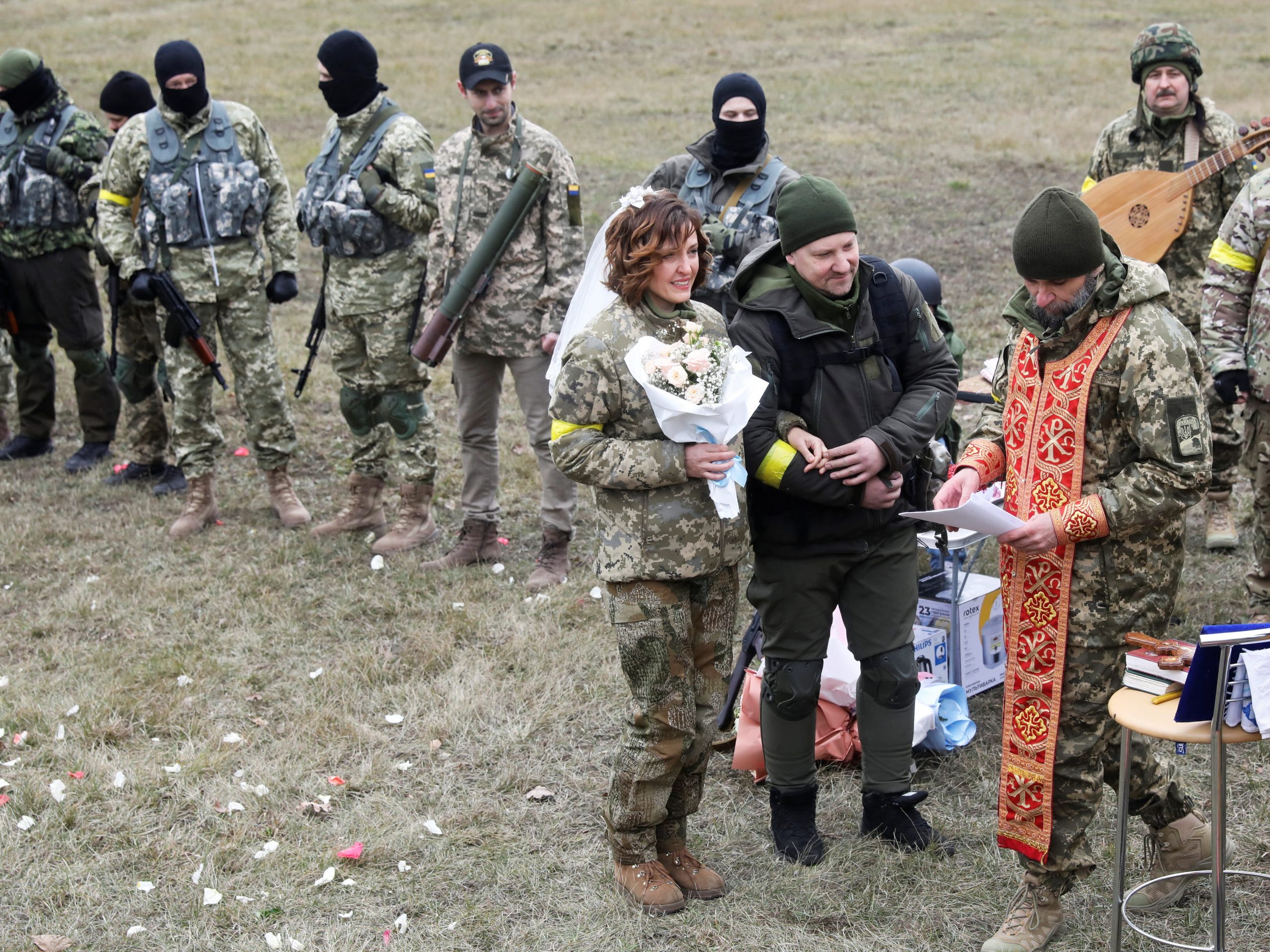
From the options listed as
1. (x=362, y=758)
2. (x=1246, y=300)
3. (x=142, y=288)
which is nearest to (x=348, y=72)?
(x=142, y=288)

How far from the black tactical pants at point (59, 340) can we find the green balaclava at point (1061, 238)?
21.4 ft

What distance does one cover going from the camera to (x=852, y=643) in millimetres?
3914

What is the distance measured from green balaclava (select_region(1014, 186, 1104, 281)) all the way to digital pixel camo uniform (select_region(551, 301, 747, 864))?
92 centimetres

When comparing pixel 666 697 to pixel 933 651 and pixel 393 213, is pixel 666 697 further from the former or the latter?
pixel 393 213

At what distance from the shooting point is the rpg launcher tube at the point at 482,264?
576 centimetres

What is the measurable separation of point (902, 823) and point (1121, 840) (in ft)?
3.04

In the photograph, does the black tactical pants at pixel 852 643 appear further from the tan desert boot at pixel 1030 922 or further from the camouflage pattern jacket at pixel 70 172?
the camouflage pattern jacket at pixel 70 172

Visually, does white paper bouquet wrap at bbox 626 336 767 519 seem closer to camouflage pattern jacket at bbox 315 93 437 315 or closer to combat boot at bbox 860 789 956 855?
combat boot at bbox 860 789 956 855

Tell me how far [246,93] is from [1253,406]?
19.5 metres

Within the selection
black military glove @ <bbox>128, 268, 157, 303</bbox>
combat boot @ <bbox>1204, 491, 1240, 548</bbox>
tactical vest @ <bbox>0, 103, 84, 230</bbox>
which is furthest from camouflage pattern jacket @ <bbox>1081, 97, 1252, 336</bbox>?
tactical vest @ <bbox>0, 103, 84, 230</bbox>

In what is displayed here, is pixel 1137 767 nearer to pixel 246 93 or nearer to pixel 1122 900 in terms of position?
pixel 1122 900

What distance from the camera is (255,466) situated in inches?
318

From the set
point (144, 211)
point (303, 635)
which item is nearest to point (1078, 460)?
point (303, 635)

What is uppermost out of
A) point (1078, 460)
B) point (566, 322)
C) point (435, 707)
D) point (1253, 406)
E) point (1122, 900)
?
point (566, 322)
